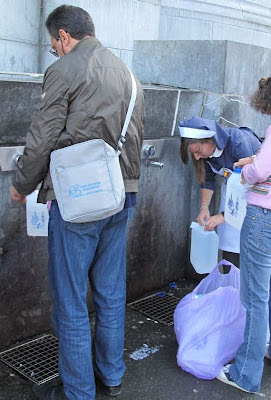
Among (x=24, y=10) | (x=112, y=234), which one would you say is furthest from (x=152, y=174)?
(x=24, y=10)

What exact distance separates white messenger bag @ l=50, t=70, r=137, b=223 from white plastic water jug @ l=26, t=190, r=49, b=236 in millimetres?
593

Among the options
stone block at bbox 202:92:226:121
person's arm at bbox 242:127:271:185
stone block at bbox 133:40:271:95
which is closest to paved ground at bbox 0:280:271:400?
person's arm at bbox 242:127:271:185

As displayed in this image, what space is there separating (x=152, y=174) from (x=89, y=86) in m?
1.82

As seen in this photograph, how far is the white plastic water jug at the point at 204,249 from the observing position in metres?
4.25

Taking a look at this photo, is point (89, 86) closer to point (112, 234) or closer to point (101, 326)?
point (112, 234)

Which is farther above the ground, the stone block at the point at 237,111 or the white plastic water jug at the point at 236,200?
the stone block at the point at 237,111

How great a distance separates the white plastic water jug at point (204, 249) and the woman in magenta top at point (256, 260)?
1143 millimetres

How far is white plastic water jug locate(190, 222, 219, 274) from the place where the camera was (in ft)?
14.0

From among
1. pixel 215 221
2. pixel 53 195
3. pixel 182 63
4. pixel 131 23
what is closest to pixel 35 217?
pixel 53 195

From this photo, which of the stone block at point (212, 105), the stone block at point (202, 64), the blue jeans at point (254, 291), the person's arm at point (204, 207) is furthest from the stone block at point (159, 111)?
the blue jeans at point (254, 291)

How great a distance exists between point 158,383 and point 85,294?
809 mm

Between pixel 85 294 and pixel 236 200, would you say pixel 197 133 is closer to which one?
pixel 236 200

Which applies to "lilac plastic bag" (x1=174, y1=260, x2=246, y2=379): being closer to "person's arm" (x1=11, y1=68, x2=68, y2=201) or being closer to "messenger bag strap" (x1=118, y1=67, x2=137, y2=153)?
"messenger bag strap" (x1=118, y1=67, x2=137, y2=153)

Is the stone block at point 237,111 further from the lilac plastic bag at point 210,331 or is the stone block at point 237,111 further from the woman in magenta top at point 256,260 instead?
the lilac plastic bag at point 210,331
